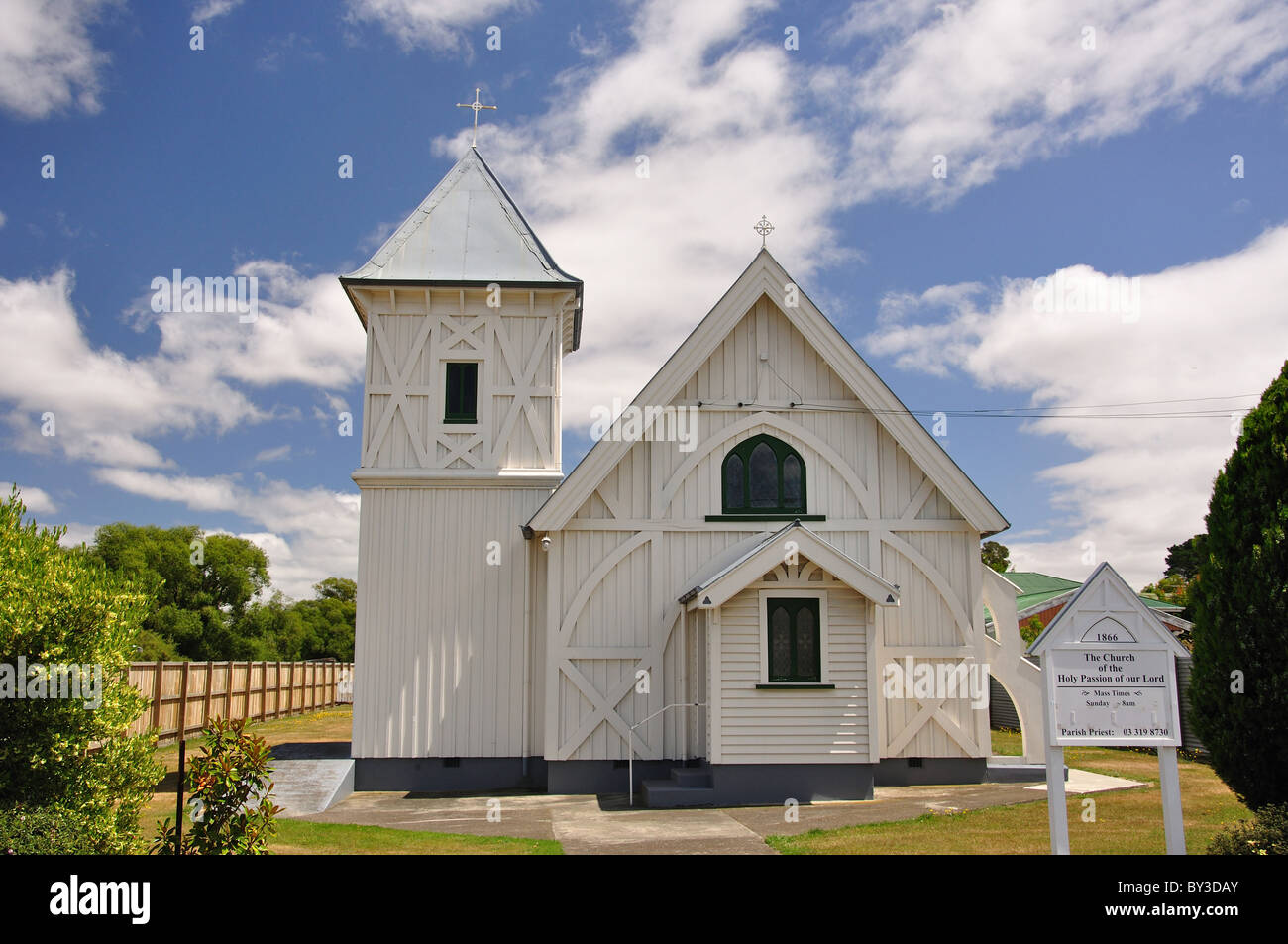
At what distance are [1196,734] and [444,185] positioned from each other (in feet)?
58.8

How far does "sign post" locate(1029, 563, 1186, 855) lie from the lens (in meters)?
9.23

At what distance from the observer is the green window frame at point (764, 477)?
705 inches

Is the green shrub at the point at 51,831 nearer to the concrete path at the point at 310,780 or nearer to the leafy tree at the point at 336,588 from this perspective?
the concrete path at the point at 310,780

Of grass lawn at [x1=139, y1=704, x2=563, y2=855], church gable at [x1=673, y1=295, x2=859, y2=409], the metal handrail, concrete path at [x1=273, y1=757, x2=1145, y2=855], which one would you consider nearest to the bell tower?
concrete path at [x1=273, y1=757, x2=1145, y2=855]

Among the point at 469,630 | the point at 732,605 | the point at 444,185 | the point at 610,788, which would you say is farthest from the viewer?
the point at 444,185

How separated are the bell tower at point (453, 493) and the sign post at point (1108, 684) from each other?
11.0 metres

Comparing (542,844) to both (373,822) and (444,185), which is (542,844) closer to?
(373,822)

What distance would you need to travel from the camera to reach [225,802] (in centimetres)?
912

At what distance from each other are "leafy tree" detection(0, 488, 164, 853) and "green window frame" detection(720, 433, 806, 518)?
10597 mm

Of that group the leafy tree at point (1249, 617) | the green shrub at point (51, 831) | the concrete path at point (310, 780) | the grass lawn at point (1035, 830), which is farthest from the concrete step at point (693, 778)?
the green shrub at point (51, 831)

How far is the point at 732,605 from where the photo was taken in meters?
15.7
